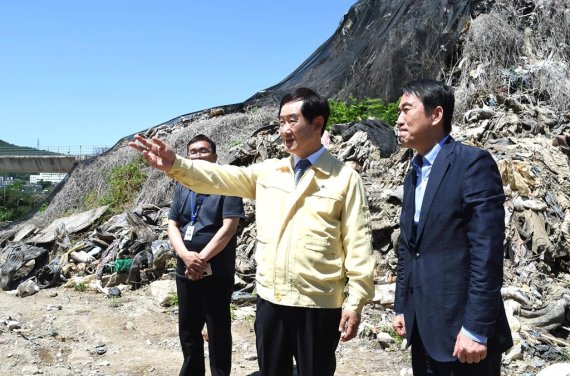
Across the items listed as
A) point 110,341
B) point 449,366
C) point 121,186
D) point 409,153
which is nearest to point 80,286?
point 110,341

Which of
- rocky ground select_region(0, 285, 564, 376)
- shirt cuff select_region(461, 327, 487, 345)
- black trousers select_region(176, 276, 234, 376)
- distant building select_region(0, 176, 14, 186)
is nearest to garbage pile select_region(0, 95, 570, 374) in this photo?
rocky ground select_region(0, 285, 564, 376)

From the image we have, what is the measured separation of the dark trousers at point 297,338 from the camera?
2320 millimetres

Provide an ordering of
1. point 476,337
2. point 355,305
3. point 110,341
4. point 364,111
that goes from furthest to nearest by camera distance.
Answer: point 364,111 < point 110,341 < point 355,305 < point 476,337

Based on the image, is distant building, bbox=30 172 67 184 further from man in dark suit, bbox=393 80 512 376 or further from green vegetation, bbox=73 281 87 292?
man in dark suit, bbox=393 80 512 376

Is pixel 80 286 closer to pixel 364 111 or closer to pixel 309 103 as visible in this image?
pixel 309 103

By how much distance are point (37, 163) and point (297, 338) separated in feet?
51.9

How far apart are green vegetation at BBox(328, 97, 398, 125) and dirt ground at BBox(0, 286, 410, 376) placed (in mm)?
4963

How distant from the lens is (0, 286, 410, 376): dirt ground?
439cm

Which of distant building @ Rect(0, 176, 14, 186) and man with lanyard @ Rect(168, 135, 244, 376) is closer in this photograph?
man with lanyard @ Rect(168, 135, 244, 376)

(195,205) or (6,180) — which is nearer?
(195,205)

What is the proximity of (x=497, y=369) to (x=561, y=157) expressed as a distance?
5.76 meters

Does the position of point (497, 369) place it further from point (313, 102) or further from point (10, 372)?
point (10, 372)

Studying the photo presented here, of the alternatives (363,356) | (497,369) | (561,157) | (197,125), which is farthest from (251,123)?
(497,369)

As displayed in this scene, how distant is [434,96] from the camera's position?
6.73 ft
